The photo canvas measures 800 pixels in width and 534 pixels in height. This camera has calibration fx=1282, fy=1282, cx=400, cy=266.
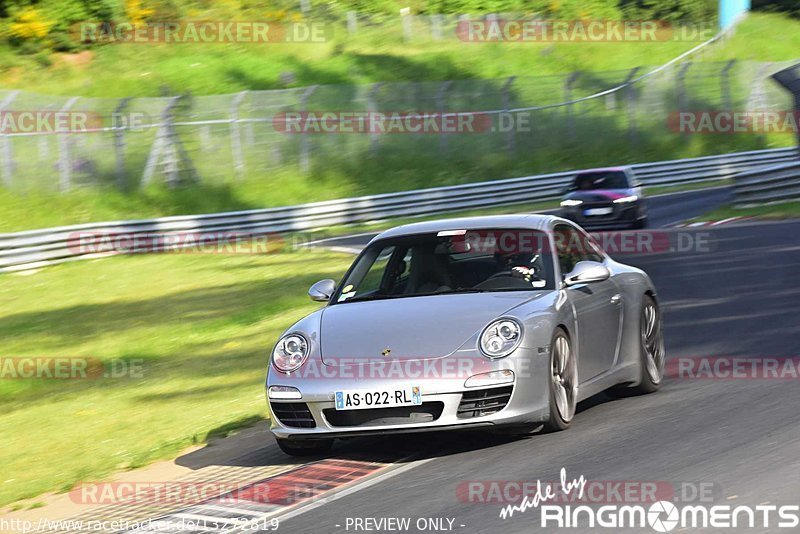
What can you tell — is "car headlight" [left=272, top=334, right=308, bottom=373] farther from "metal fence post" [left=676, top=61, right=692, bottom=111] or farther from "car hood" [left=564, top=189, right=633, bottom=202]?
"metal fence post" [left=676, top=61, right=692, bottom=111]

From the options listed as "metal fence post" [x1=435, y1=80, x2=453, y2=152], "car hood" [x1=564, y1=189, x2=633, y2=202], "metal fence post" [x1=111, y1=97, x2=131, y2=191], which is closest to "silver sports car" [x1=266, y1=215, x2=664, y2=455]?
"car hood" [x1=564, y1=189, x2=633, y2=202]

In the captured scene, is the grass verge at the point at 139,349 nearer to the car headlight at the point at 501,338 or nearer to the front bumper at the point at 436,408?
the front bumper at the point at 436,408

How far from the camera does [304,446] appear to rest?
822cm

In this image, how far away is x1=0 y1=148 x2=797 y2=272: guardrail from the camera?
26000 millimetres

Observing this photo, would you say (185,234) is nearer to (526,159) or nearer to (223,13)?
(526,159)

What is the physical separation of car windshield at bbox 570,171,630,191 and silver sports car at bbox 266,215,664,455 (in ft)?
56.7

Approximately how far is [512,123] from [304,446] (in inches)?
1347

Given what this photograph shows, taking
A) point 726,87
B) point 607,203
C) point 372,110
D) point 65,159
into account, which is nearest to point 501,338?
point 607,203

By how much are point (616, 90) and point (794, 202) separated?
57.6ft

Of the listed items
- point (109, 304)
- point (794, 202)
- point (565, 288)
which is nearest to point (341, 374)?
point (565, 288)

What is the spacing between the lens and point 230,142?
3578cm

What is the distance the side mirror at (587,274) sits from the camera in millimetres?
8578

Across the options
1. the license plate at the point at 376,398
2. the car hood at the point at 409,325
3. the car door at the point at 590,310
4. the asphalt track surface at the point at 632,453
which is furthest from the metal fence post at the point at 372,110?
the license plate at the point at 376,398

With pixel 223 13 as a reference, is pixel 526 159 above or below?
below
